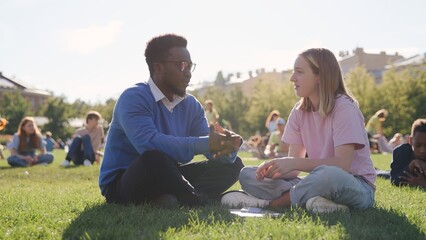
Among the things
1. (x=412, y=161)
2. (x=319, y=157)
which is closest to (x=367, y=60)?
(x=412, y=161)

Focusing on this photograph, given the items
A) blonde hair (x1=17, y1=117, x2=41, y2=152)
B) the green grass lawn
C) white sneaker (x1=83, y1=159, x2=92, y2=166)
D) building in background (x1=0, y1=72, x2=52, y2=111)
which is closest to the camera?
the green grass lawn

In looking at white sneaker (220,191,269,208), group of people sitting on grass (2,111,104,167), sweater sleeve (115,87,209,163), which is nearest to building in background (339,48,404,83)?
group of people sitting on grass (2,111,104,167)

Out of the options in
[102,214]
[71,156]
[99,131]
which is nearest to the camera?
[102,214]

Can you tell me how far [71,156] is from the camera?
12797 millimetres

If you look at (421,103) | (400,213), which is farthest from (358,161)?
(421,103)

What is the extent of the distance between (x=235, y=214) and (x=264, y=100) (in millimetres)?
50514

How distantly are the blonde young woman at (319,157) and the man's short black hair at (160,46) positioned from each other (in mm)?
1037

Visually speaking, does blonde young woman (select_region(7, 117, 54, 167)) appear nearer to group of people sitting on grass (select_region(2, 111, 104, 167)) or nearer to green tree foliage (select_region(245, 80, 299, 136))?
group of people sitting on grass (select_region(2, 111, 104, 167))

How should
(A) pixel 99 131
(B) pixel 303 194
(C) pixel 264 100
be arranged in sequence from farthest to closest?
1. (C) pixel 264 100
2. (A) pixel 99 131
3. (B) pixel 303 194

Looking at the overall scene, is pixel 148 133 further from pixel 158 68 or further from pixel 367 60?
pixel 367 60

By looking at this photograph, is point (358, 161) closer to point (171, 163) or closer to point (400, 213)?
point (400, 213)

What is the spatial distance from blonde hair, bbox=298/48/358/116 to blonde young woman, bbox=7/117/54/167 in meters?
10.1

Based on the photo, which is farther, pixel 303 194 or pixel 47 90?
pixel 47 90

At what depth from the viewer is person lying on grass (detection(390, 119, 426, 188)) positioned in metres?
6.27
